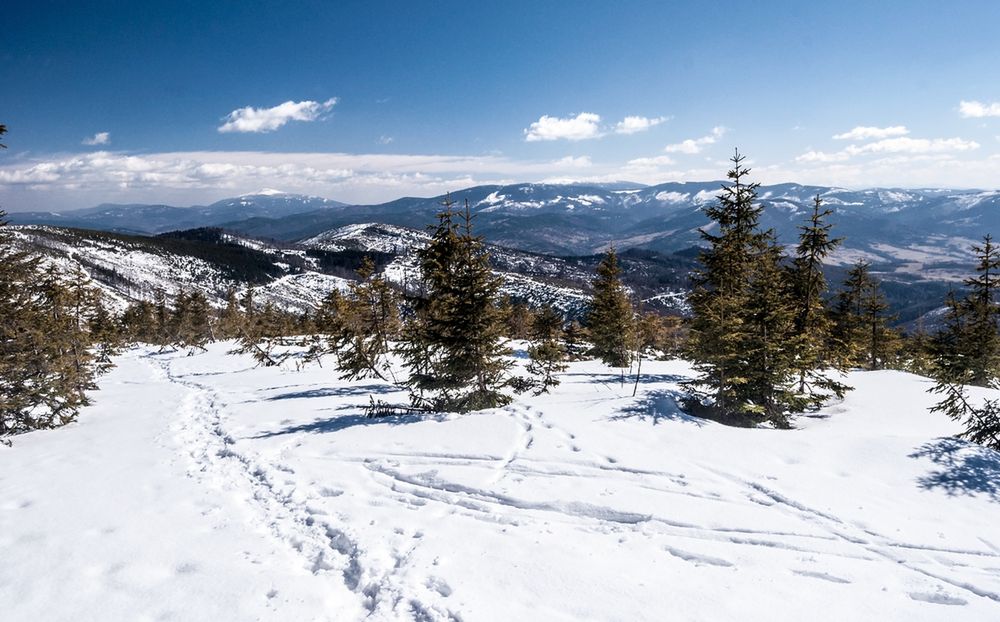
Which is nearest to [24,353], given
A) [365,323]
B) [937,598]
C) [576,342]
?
[365,323]

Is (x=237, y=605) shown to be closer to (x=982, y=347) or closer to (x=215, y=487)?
(x=215, y=487)

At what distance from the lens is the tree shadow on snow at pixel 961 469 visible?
30.7 feet

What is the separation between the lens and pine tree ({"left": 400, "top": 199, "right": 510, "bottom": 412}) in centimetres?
1554

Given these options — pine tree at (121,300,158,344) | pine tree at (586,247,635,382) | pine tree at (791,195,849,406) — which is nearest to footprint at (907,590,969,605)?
pine tree at (791,195,849,406)

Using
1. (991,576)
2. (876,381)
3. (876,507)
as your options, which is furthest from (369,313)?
(876,381)

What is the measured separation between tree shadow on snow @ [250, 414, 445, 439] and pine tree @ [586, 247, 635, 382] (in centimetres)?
1801

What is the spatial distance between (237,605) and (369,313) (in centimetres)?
1938

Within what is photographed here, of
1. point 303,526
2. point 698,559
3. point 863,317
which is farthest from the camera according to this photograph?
point 863,317

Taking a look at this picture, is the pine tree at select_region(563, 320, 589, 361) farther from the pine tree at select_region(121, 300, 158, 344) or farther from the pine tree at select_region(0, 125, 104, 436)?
the pine tree at select_region(121, 300, 158, 344)

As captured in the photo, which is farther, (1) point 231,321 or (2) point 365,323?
(1) point 231,321

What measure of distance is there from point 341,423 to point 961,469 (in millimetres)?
16165

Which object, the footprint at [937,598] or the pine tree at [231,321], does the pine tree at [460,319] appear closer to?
the footprint at [937,598]

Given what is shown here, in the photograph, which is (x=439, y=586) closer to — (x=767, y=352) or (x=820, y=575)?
(x=820, y=575)

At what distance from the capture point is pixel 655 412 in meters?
15.0
